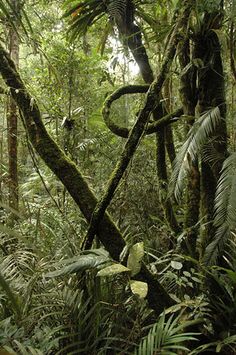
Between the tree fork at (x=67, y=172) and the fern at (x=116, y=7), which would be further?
the fern at (x=116, y=7)

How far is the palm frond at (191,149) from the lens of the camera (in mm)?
2615

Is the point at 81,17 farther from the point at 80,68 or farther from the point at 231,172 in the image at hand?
the point at 231,172

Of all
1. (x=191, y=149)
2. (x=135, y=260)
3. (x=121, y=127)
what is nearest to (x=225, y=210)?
(x=191, y=149)

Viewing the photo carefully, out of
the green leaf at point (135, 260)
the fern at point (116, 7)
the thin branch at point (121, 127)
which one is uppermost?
the fern at point (116, 7)

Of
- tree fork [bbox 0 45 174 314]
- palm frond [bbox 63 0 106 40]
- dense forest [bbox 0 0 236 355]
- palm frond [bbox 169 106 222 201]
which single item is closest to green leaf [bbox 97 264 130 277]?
dense forest [bbox 0 0 236 355]

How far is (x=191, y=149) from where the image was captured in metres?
2.68

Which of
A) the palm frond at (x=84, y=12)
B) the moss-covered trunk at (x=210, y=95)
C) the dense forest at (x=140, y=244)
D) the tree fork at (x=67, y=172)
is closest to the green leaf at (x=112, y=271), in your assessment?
the dense forest at (x=140, y=244)

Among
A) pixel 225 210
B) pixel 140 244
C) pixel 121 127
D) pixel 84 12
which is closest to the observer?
pixel 140 244

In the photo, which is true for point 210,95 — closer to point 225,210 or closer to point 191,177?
point 191,177

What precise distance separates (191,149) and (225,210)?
1.81 feet

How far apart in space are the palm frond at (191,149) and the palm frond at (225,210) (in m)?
0.26

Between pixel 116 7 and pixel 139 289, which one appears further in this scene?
pixel 116 7

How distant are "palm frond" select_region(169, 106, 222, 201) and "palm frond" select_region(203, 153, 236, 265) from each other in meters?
0.26

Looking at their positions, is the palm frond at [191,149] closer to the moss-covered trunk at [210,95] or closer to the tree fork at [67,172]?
the moss-covered trunk at [210,95]
